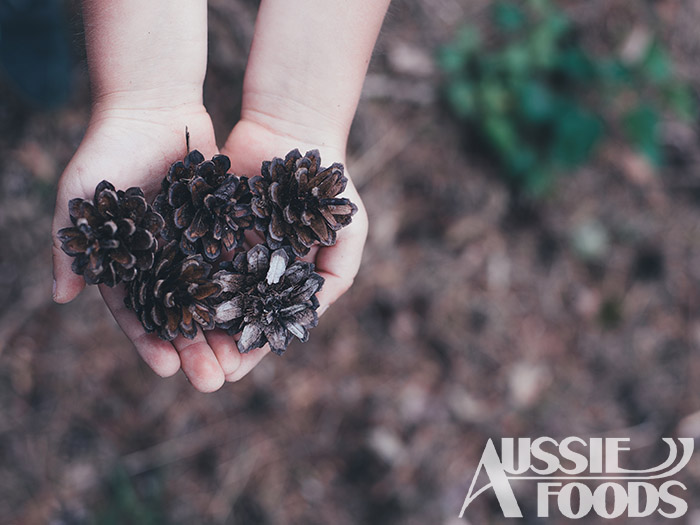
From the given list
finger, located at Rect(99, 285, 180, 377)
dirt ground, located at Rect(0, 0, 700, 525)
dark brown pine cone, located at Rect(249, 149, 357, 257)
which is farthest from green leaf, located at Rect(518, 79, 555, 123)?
finger, located at Rect(99, 285, 180, 377)

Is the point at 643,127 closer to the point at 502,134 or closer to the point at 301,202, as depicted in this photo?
the point at 502,134

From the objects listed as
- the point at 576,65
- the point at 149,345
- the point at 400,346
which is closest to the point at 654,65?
the point at 576,65

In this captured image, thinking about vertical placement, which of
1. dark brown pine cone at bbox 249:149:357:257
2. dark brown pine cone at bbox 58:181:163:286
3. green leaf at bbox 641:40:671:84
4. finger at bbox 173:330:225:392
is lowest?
finger at bbox 173:330:225:392

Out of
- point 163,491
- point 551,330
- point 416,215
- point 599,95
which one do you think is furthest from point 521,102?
point 163,491

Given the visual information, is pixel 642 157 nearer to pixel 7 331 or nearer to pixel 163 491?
pixel 163 491

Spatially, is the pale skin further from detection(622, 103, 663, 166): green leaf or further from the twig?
detection(622, 103, 663, 166): green leaf

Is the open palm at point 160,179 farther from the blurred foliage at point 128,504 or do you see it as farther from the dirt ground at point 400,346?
the blurred foliage at point 128,504
